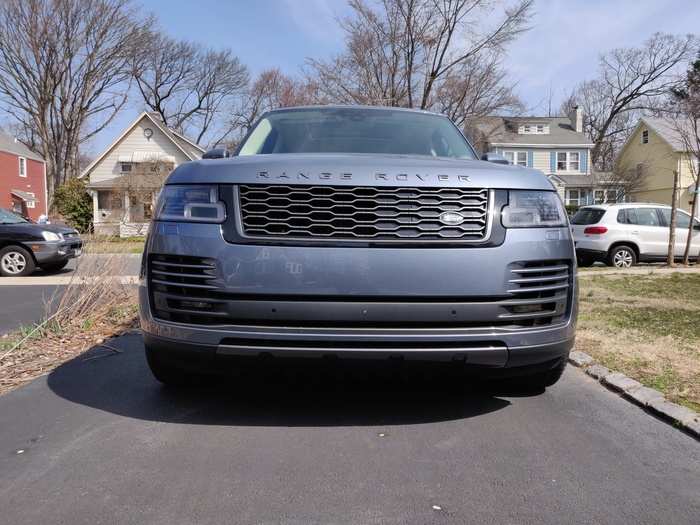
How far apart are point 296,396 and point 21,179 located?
46840 millimetres

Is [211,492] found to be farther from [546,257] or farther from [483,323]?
[546,257]

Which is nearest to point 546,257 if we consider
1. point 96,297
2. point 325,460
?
point 325,460

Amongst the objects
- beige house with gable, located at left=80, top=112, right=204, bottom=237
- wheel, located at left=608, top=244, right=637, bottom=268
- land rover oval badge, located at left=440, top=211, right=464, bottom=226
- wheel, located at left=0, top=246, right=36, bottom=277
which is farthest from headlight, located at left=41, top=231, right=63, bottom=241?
beige house with gable, located at left=80, top=112, right=204, bottom=237

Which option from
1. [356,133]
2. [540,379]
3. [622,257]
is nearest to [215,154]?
[356,133]

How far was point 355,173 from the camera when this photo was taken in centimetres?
302

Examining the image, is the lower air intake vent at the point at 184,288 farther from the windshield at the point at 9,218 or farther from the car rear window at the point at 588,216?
the car rear window at the point at 588,216

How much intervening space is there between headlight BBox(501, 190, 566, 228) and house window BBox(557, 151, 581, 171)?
1687 inches

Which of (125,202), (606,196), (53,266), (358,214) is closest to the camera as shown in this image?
(358,214)

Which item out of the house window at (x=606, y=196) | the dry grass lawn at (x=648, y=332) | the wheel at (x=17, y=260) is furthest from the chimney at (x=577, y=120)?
the wheel at (x=17, y=260)

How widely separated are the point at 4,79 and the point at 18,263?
28897 millimetres

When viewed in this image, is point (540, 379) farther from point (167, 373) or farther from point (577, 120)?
point (577, 120)

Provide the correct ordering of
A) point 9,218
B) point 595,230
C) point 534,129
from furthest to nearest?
1. point 534,129
2. point 595,230
3. point 9,218

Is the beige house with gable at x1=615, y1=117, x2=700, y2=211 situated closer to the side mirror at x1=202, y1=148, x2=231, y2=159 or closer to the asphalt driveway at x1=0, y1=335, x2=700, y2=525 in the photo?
the asphalt driveway at x1=0, y1=335, x2=700, y2=525

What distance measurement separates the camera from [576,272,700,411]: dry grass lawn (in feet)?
13.7
